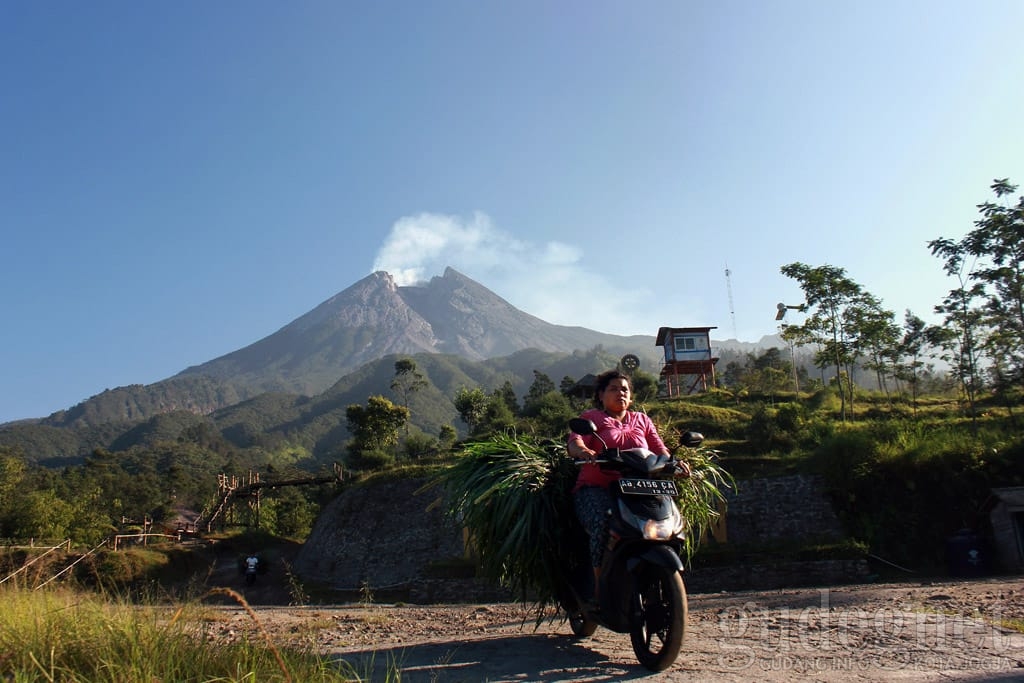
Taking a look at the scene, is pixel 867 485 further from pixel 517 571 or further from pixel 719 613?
pixel 517 571

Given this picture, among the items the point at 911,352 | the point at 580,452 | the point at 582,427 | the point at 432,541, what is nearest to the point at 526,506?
the point at 580,452

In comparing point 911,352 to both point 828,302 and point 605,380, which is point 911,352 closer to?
point 828,302

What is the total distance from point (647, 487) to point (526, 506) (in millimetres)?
999

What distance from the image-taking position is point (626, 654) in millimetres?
4172

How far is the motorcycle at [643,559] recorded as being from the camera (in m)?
3.58

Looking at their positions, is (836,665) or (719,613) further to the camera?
(719,613)

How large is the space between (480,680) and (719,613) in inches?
137

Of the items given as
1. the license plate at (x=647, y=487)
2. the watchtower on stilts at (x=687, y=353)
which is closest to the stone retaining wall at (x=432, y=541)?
the license plate at (x=647, y=487)

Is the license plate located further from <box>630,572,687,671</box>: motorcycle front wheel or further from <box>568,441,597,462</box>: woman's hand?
<box>630,572,687,671</box>: motorcycle front wheel

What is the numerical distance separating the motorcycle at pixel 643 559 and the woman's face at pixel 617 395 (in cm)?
56

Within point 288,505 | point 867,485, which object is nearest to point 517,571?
point 867,485

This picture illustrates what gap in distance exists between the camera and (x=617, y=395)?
461 cm

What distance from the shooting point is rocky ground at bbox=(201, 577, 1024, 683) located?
343 cm

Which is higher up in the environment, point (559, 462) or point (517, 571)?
point (559, 462)
